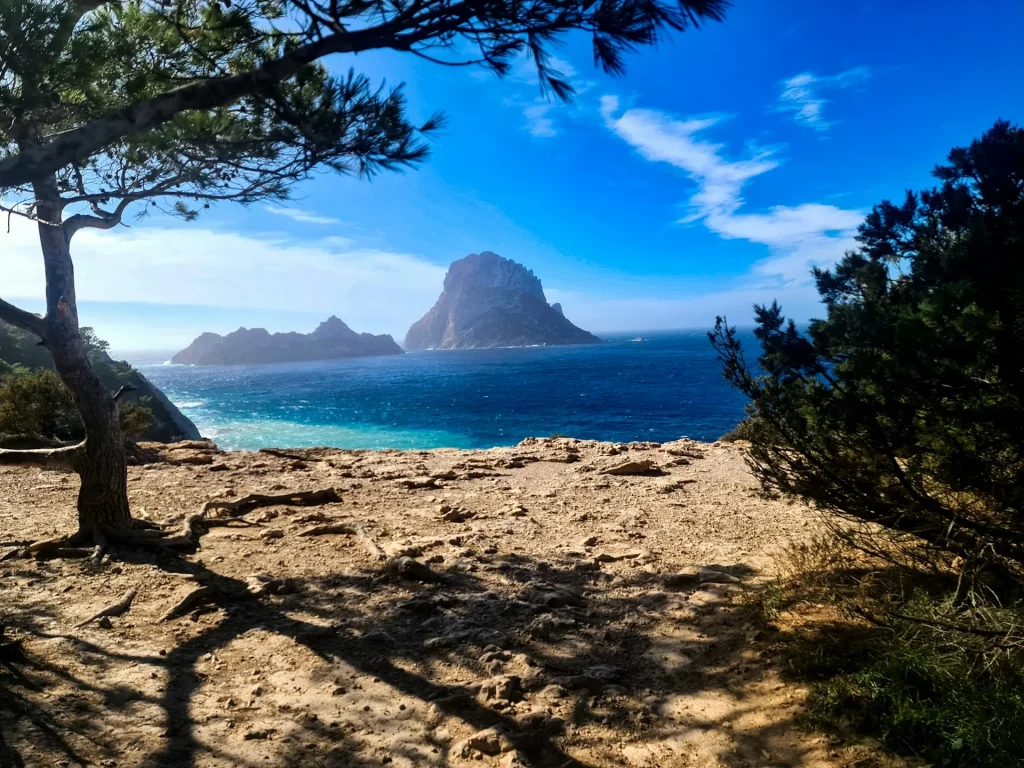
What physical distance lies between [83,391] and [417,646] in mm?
4220

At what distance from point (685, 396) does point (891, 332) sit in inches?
2025

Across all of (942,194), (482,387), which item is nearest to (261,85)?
(942,194)

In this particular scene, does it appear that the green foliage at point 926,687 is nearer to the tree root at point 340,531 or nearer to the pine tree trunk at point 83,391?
the tree root at point 340,531

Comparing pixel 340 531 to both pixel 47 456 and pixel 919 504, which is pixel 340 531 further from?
pixel 919 504

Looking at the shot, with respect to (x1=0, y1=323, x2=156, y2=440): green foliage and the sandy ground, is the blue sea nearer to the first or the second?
(x1=0, y1=323, x2=156, y2=440): green foliage

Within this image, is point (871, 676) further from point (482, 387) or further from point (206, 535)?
point (482, 387)

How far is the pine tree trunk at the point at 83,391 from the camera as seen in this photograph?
538cm

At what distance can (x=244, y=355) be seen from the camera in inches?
7402

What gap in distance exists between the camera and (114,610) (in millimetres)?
4113

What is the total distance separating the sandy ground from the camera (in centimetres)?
270

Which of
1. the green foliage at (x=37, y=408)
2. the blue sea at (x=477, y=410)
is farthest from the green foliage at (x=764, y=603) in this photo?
the blue sea at (x=477, y=410)

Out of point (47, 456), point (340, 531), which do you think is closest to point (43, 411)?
point (47, 456)

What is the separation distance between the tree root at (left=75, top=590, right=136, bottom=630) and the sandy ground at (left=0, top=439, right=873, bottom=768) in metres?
0.06

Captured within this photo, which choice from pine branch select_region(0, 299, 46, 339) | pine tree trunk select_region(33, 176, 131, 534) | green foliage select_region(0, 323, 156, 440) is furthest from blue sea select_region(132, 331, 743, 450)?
pine branch select_region(0, 299, 46, 339)
